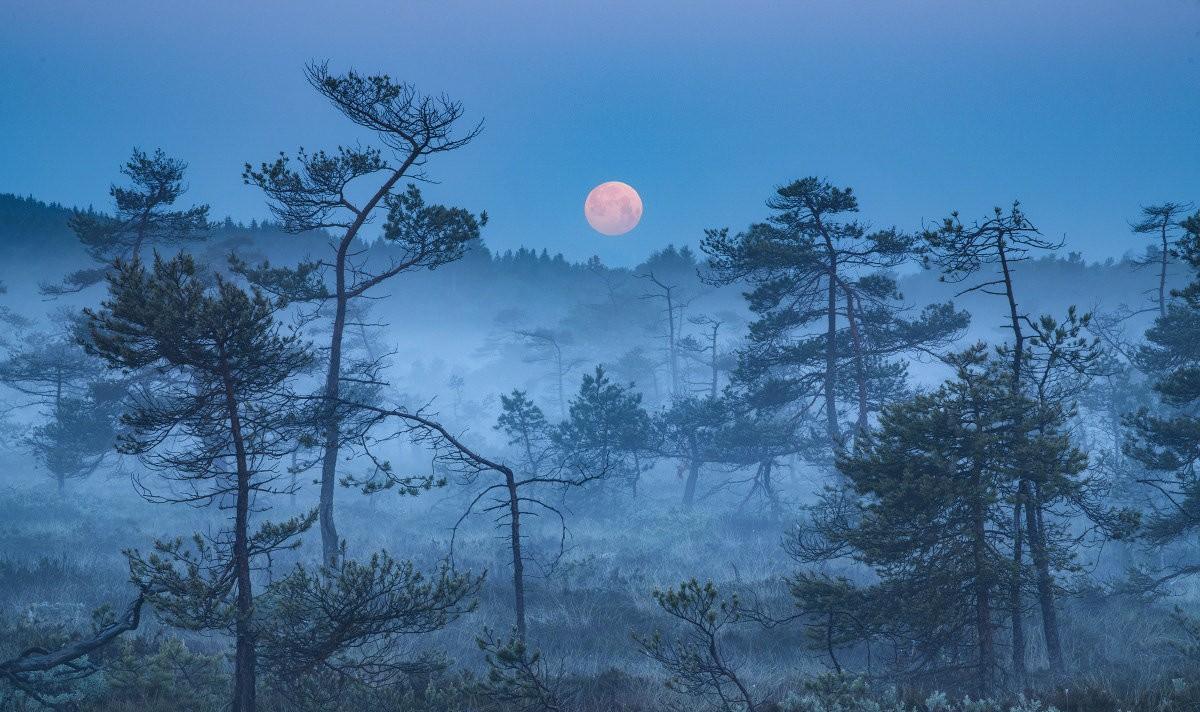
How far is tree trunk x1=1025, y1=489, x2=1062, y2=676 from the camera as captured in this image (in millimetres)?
7613

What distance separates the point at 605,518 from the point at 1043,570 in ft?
63.7

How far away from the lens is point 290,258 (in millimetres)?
60750

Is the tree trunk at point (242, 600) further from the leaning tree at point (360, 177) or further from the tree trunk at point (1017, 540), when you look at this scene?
the tree trunk at point (1017, 540)

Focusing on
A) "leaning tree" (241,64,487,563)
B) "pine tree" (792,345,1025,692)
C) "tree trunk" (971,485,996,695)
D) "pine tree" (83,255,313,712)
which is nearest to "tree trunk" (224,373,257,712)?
"pine tree" (83,255,313,712)

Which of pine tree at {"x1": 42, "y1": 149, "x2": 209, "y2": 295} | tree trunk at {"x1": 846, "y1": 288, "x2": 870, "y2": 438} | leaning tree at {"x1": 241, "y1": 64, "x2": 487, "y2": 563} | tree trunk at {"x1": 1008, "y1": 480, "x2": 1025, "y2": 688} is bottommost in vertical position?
tree trunk at {"x1": 1008, "y1": 480, "x2": 1025, "y2": 688}

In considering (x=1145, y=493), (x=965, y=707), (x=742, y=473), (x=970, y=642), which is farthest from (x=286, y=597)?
(x=742, y=473)

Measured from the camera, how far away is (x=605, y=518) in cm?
2602

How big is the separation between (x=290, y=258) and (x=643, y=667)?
6123 centimetres

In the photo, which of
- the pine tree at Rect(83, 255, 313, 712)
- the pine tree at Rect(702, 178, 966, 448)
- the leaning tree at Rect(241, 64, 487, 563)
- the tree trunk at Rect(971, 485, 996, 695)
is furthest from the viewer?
the pine tree at Rect(702, 178, 966, 448)

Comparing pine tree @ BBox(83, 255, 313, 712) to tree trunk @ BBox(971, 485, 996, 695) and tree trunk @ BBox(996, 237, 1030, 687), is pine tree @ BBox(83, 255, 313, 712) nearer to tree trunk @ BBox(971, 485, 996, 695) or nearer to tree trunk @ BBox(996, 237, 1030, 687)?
tree trunk @ BBox(971, 485, 996, 695)

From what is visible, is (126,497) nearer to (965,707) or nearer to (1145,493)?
(965,707)

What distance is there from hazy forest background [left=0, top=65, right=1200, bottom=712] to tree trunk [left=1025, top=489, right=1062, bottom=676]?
0.19 feet

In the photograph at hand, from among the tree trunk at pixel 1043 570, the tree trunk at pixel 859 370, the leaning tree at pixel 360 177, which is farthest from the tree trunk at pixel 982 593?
the leaning tree at pixel 360 177

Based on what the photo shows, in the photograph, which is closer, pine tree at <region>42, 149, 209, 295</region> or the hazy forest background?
the hazy forest background
